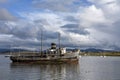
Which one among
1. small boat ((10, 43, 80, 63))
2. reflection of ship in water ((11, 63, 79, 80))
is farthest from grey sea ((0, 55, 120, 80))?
small boat ((10, 43, 80, 63))

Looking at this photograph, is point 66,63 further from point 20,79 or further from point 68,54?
point 20,79

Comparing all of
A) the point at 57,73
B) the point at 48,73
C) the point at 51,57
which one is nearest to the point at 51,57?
the point at 51,57

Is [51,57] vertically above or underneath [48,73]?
above

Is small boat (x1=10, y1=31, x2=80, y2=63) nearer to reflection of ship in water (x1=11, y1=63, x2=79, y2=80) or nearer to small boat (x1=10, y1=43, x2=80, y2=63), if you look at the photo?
small boat (x1=10, y1=43, x2=80, y2=63)

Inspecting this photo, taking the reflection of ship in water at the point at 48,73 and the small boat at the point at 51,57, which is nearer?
the reflection of ship in water at the point at 48,73

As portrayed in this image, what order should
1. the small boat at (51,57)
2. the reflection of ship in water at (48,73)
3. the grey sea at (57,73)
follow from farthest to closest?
1. the small boat at (51,57)
2. the reflection of ship in water at (48,73)
3. the grey sea at (57,73)

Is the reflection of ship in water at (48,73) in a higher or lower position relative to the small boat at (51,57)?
lower

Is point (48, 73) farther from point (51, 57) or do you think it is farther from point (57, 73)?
point (51, 57)

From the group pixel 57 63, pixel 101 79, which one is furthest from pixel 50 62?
pixel 101 79

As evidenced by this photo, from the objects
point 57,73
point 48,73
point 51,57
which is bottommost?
point 57,73

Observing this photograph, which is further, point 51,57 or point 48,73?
point 51,57

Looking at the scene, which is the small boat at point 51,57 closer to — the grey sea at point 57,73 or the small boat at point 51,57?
the small boat at point 51,57

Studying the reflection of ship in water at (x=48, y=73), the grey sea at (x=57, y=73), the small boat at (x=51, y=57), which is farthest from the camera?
the small boat at (x=51, y=57)

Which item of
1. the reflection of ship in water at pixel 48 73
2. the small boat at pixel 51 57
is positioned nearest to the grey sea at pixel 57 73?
the reflection of ship in water at pixel 48 73
